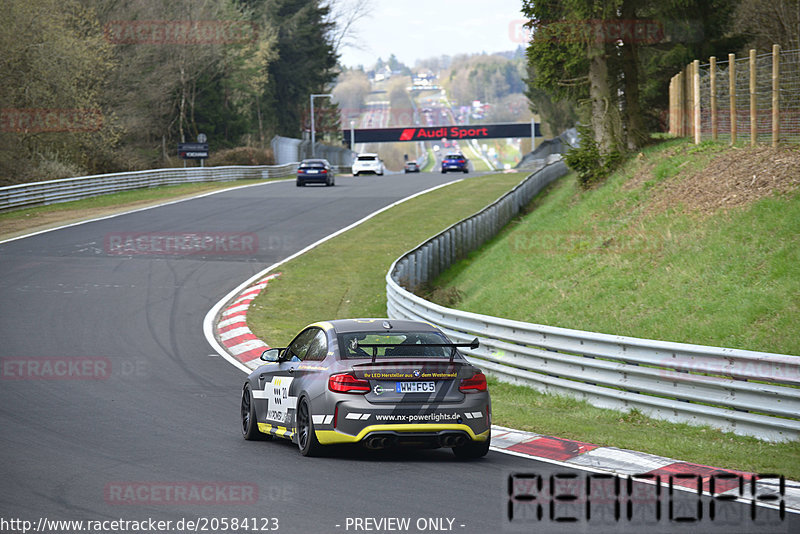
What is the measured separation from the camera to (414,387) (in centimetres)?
895

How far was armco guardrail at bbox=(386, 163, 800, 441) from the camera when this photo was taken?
9648 millimetres

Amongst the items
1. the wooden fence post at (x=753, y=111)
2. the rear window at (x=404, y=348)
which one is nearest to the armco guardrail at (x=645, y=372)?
the rear window at (x=404, y=348)

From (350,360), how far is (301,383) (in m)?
0.72

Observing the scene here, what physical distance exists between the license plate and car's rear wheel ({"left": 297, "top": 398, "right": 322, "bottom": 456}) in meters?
0.90

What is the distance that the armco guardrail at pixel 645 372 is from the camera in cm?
965

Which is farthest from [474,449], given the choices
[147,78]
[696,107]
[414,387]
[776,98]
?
[147,78]

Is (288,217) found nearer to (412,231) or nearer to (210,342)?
(412,231)

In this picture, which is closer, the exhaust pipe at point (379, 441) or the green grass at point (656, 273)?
the exhaust pipe at point (379, 441)

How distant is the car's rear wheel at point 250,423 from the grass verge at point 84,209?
72.0 feet

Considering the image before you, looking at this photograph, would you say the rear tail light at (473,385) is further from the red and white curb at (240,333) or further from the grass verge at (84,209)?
the grass verge at (84,209)

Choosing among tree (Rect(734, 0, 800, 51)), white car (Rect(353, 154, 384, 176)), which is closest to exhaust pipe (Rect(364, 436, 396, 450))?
tree (Rect(734, 0, 800, 51))

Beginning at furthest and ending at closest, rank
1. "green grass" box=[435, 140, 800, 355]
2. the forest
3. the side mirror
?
the forest
"green grass" box=[435, 140, 800, 355]
the side mirror

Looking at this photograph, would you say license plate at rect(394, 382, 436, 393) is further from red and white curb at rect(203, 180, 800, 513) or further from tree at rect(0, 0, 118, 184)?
tree at rect(0, 0, 118, 184)

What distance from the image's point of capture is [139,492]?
7.48 meters
